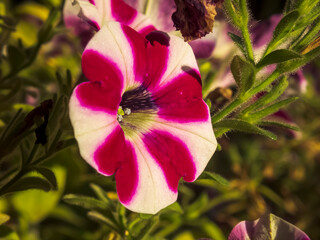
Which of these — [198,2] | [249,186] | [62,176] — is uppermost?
[198,2]

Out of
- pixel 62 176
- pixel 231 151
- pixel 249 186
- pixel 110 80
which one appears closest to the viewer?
pixel 110 80

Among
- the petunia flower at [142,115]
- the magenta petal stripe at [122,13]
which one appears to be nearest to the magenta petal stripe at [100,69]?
the petunia flower at [142,115]

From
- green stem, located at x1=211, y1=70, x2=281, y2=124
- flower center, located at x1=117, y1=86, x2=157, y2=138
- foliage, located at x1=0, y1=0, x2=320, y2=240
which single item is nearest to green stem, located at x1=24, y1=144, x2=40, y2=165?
foliage, located at x1=0, y1=0, x2=320, y2=240

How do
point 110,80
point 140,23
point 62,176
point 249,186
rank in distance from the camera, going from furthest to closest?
1. point 249,186
2. point 62,176
3. point 140,23
4. point 110,80

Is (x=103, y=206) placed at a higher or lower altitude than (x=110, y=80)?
lower

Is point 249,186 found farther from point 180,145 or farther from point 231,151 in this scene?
point 180,145

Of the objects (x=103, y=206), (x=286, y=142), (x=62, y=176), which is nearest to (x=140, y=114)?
(x=103, y=206)

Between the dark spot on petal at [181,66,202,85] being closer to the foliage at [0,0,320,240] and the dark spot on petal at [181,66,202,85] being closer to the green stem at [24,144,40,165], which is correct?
the foliage at [0,0,320,240]
